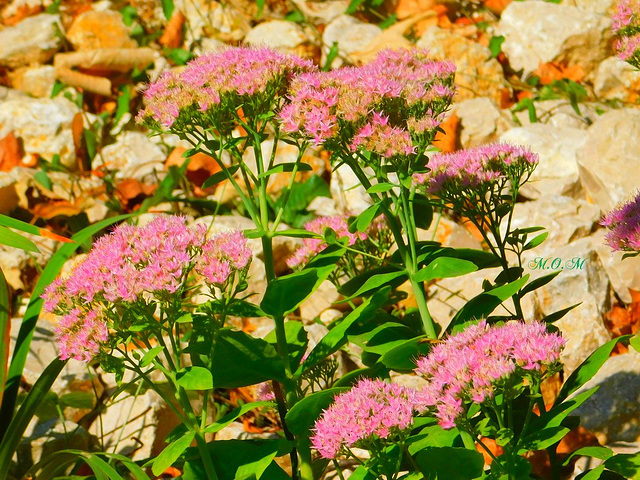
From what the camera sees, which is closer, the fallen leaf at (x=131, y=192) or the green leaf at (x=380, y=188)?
the green leaf at (x=380, y=188)

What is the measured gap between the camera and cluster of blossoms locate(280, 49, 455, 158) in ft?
7.30

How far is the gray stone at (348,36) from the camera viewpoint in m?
5.20

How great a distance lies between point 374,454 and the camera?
6.10 feet

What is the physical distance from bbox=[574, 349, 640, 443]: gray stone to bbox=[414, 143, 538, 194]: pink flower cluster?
84 centimetres

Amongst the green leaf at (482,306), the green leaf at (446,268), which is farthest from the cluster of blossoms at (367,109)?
the green leaf at (482,306)

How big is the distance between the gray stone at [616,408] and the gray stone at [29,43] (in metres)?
4.14

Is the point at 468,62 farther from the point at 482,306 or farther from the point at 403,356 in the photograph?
the point at 403,356

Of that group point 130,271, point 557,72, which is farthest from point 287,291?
point 557,72

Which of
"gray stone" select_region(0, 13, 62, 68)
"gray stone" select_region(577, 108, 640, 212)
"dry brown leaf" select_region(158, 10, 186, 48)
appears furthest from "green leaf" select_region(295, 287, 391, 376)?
"gray stone" select_region(0, 13, 62, 68)

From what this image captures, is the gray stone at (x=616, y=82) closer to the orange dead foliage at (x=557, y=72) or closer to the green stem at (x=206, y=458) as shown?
the orange dead foliage at (x=557, y=72)

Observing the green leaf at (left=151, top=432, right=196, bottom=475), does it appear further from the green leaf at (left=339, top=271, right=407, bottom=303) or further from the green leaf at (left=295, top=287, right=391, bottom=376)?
the green leaf at (left=339, top=271, right=407, bottom=303)

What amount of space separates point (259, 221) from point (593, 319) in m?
1.49

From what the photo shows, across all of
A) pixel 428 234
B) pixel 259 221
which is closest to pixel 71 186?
pixel 428 234

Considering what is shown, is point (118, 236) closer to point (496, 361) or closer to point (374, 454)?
point (374, 454)
